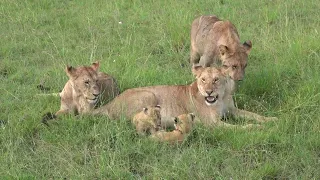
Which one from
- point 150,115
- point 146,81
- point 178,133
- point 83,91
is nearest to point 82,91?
point 83,91

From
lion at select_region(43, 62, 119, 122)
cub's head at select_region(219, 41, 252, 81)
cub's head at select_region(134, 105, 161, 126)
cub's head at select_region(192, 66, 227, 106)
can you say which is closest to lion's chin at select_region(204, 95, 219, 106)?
cub's head at select_region(192, 66, 227, 106)

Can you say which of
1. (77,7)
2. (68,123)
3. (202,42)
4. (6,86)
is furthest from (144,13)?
(68,123)

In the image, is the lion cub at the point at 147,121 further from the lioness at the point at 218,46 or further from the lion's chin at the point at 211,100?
the lioness at the point at 218,46

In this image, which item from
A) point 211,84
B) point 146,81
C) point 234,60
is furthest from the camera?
point 146,81

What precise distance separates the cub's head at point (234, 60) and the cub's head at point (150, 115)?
889 millimetres

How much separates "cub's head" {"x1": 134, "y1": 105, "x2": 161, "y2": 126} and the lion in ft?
1.68

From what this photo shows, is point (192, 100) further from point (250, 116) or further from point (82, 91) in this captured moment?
point (82, 91)

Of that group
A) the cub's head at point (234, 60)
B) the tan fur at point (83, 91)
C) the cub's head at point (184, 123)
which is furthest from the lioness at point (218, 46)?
the tan fur at point (83, 91)

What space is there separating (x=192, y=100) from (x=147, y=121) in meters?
0.63

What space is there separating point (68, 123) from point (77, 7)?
3.84 metres

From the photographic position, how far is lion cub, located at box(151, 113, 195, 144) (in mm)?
4223

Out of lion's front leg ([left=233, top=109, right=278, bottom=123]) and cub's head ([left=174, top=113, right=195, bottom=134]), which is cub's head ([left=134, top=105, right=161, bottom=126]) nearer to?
cub's head ([left=174, top=113, right=195, bottom=134])

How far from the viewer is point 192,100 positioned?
16.0 ft

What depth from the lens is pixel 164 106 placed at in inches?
194
